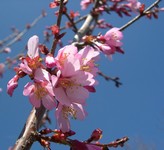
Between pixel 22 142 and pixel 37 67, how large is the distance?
382 millimetres

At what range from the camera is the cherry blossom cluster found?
1.44 metres

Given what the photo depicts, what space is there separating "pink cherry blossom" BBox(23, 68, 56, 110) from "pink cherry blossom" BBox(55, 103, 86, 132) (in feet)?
0.21

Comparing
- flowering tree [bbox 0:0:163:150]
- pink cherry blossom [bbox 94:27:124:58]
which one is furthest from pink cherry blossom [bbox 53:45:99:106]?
pink cherry blossom [bbox 94:27:124:58]

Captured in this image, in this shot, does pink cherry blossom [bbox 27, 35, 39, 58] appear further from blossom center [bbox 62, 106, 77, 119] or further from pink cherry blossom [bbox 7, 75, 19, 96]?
blossom center [bbox 62, 106, 77, 119]

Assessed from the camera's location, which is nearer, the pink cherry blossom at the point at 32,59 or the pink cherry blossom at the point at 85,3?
the pink cherry blossom at the point at 32,59

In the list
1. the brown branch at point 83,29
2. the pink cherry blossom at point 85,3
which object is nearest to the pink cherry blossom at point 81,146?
the brown branch at point 83,29

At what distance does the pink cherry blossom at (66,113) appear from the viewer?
1486 millimetres

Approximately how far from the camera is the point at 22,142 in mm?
1394

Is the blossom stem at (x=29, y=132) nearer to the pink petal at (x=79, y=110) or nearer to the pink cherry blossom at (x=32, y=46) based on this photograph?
the pink petal at (x=79, y=110)

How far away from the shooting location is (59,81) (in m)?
1.47

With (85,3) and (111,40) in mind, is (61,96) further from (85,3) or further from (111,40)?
(85,3)

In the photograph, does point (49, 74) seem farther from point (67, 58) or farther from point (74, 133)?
point (74, 133)

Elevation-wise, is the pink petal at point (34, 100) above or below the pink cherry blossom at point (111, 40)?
below

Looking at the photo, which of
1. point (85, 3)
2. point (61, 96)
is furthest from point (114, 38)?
point (85, 3)
